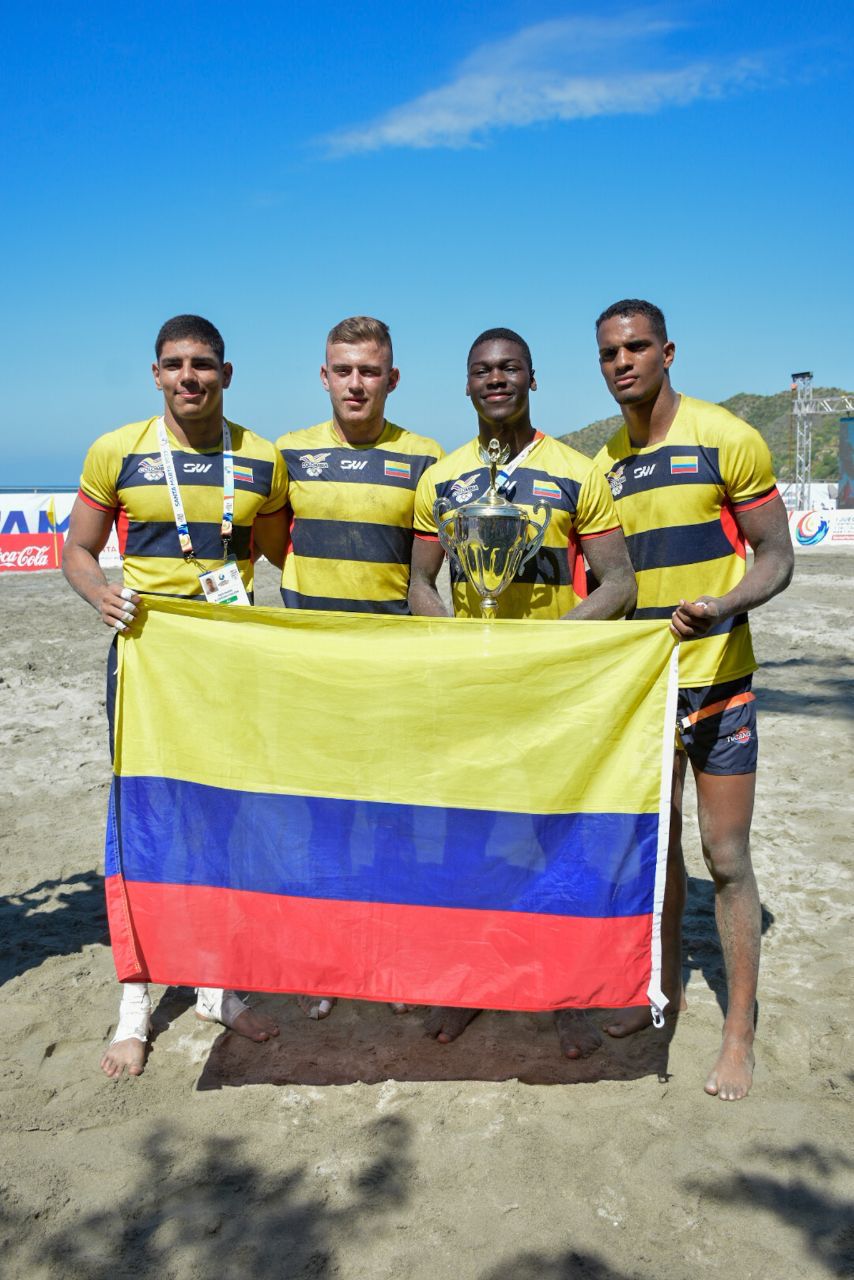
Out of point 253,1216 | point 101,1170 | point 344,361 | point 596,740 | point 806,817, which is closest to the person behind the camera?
point 253,1216

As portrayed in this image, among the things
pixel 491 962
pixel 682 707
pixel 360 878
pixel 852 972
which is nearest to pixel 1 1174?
pixel 360 878

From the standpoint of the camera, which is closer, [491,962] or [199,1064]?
[491,962]

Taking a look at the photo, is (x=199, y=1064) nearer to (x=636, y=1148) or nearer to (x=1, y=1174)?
(x=1, y=1174)

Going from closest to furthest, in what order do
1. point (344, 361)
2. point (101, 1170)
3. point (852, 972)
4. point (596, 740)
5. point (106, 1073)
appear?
1. point (101, 1170)
2. point (596, 740)
3. point (106, 1073)
4. point (344, 361)
5. point (852, 972)

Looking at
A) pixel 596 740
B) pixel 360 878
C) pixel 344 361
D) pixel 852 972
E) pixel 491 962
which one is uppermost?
pixel 344 361

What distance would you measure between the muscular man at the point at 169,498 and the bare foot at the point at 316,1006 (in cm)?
27

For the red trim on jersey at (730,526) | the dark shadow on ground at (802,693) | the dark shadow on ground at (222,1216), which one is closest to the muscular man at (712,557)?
the red trim on jersey at (730,526)

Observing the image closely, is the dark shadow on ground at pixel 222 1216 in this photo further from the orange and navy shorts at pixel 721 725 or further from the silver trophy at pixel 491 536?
the silver trophy at pixel 491 536

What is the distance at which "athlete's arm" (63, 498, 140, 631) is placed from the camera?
3545 millimetres

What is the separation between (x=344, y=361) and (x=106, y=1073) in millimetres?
2878

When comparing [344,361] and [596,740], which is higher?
[344,361]

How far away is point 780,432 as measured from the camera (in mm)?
78312

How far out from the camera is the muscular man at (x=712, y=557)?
3.39 m

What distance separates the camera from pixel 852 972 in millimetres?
4297
